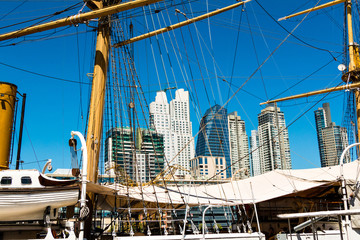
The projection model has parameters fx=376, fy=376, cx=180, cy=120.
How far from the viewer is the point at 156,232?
73.1 ft

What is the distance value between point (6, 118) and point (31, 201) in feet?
16.3

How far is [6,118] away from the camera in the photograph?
15188 millimetres

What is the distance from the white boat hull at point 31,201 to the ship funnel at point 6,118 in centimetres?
317

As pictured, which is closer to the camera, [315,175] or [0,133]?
[0,133]

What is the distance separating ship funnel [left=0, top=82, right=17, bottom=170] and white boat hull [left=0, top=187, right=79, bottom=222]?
10.4 ft

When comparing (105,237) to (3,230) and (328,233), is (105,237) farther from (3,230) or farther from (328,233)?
(328,233)

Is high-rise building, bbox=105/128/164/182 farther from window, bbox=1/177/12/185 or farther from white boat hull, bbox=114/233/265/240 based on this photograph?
window, bbox=1/177/12/185

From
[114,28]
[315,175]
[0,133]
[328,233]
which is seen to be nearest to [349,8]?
[315,175]

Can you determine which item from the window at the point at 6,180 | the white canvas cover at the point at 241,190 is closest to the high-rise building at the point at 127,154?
the white canvas cover at the point at 241,190

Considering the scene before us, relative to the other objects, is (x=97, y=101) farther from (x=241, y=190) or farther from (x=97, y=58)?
(x=241, y=190)

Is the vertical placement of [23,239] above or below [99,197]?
below

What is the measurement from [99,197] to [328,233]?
9.95 meters

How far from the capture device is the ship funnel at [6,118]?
48.2ft

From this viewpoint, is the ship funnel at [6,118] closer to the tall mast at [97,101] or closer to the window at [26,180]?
the window at [26,180]
